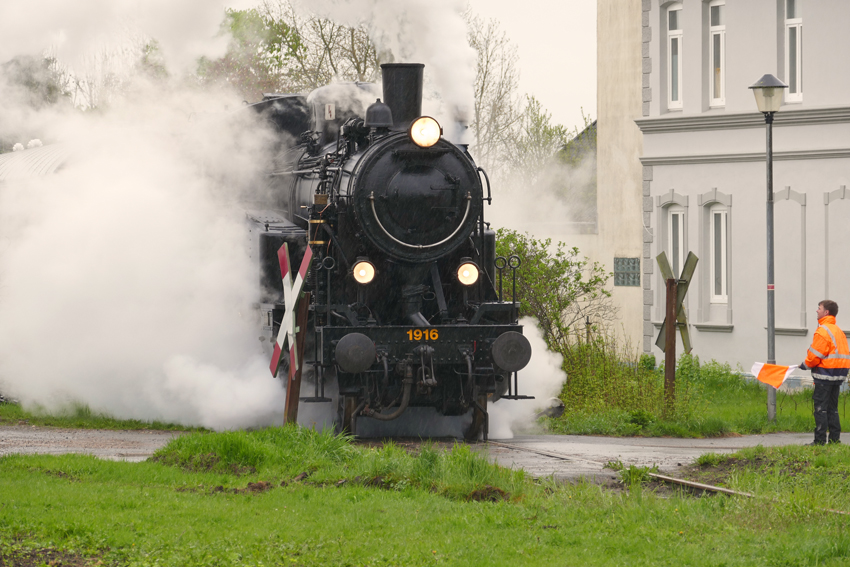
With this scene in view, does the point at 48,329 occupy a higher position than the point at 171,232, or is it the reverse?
the point at 171,232

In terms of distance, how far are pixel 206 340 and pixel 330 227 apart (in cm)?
249

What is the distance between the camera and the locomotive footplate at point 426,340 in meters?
10.5

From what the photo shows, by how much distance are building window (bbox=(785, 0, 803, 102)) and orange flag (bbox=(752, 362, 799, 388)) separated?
7.56 metres

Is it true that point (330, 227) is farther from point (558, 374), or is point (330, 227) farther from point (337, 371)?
point (558, 374)

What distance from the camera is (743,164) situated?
1838cm

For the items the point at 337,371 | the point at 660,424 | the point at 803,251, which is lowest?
the point at 660,424

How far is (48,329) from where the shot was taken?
13.5m

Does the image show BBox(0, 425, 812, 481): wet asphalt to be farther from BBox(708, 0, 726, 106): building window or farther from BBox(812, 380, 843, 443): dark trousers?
BBox(708, 0, 726, 106): building window

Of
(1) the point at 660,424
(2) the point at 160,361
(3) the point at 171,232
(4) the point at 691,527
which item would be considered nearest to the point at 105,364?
(2) the point at 160,361

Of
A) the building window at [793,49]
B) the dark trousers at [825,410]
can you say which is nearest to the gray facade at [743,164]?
the building window at [793,49]

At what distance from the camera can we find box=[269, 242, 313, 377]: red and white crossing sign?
10.2 m

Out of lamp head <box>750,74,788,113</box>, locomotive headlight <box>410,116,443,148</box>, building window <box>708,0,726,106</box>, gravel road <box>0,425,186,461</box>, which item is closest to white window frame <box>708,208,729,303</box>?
building window <box>708,0,726,106</box>

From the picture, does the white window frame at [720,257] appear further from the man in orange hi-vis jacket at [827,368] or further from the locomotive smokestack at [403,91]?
the locomotive smokestack at [403,91]

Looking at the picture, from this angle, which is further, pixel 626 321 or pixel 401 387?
pixel 626 321
